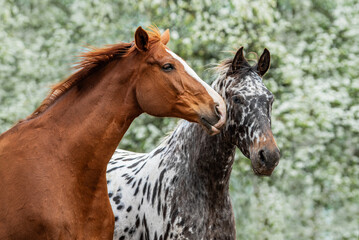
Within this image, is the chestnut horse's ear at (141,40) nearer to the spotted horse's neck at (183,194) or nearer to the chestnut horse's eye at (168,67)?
the chestnut horse's eye at (168,67)

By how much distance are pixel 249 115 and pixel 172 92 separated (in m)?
0.72

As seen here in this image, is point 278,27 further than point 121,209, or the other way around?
point 278,27

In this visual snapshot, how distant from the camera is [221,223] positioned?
428cm

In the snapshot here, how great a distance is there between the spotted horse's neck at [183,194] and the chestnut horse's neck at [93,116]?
806 millimetres

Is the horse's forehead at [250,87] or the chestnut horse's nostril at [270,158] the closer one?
the chestnut horse's nostril at [270,158]

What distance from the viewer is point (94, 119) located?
3.65 m

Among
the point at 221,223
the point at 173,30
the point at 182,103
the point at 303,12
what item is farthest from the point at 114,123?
the point at 303,12

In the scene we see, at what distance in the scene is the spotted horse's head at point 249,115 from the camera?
3959 millimetres

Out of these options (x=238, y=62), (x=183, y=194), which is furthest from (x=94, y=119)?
(x=238, y=62)

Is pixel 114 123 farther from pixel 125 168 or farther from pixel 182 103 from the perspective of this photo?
pixel 125 168

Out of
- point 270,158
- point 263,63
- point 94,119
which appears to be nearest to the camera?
point 94,119

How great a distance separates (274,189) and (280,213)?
1.32ft

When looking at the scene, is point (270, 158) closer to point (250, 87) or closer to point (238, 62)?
point (250, 87)

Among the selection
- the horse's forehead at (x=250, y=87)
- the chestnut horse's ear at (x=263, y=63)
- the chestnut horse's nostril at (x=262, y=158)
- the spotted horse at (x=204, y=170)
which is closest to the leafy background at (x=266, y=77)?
the chestnut horse's ear at (x=263, y=63)
